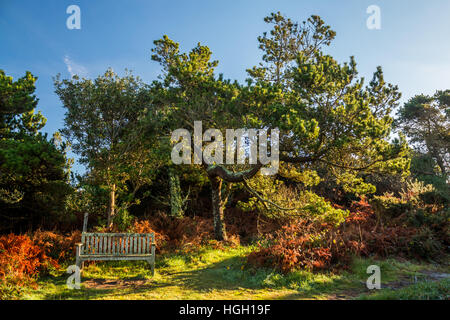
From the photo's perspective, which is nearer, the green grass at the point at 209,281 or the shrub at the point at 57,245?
the green grass at the point at 209,281

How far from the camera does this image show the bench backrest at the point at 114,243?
22.7 feet

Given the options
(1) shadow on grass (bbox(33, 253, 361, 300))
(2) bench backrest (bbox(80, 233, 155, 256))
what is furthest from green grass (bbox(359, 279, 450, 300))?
(2) bench backrest (bbox(80, 233, 155, 256))

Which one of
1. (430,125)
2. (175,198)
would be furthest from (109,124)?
(430,125)

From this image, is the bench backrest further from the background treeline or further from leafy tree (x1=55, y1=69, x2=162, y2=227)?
leafy tree (x1=55, y1=69, x2=162, y2=227)

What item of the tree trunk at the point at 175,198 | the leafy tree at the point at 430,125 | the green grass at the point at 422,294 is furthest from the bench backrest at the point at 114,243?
the leafy tree at the point at 430,125

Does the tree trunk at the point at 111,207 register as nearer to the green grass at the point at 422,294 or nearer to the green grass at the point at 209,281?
the green grass at the point at 209,281

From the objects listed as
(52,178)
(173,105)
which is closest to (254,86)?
(173,105)

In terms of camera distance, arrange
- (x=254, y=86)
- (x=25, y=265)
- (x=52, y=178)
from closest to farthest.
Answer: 1. (x=25, y=265)
2. (x=254, y=86)
3. (x=52, y=178)

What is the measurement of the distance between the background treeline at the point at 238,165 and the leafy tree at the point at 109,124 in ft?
0.14

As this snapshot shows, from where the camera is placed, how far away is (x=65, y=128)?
905 centimetres

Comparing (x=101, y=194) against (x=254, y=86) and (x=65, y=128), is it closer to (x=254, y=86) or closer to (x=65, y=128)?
(x=65, y=128)

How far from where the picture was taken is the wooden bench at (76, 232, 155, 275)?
21.7ft

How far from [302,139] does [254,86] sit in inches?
75.3

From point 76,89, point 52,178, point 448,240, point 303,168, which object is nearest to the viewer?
point 448,240
